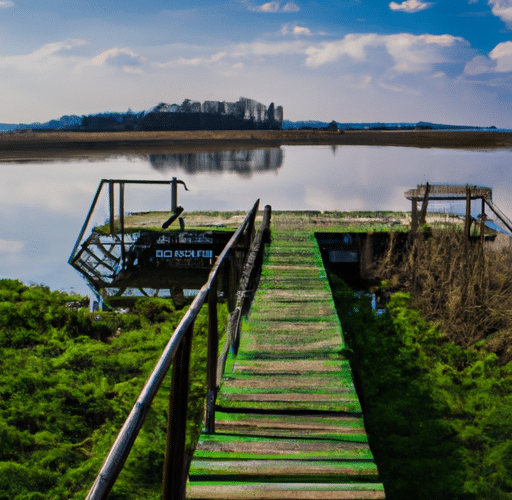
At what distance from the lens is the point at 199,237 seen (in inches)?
658

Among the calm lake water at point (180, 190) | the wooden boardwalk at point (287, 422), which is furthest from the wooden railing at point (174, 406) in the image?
the calm lake water at point (180, 190)

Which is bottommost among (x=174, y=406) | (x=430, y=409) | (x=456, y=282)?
(x=430, y=409)

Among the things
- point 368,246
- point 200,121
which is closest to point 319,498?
point 368,246

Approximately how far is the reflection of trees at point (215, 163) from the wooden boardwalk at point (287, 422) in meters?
48.8

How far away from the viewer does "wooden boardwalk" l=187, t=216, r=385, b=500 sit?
12.3 feet

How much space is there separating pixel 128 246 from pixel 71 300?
10.8 feet

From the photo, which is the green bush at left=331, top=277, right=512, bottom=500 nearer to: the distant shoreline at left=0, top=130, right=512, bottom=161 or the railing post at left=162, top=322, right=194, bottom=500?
the railing post at left=162, top=322, right=194, bottom=500

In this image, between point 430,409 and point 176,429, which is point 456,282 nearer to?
point 430,409

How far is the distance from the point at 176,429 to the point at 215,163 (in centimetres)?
6616

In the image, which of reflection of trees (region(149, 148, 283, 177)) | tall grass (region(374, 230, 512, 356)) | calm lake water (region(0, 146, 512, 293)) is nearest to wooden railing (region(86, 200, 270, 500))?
tall grass (region(374, 230, 512, 356))

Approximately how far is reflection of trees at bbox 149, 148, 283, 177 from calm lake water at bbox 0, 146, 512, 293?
0.12 metres

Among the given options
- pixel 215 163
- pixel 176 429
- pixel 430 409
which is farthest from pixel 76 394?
pixel 215 163

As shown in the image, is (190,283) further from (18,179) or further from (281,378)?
(18,179)

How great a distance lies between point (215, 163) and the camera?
68.3m
